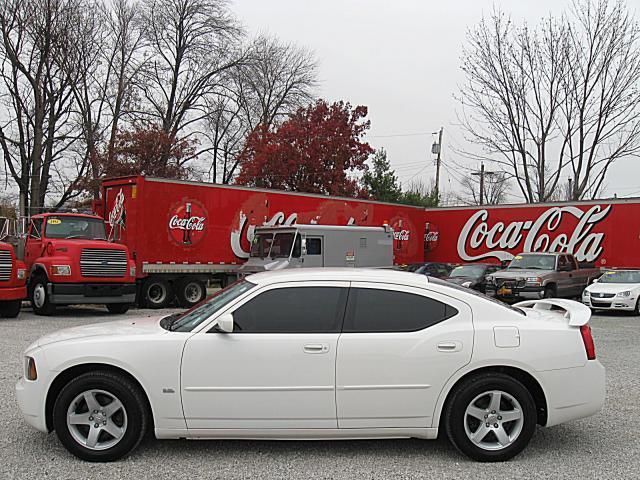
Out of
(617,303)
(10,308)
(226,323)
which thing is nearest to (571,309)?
(226,323)

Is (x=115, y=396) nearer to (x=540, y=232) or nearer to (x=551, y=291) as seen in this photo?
(x=551, y=291)

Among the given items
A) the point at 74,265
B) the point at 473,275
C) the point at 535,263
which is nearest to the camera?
the point at 74,265

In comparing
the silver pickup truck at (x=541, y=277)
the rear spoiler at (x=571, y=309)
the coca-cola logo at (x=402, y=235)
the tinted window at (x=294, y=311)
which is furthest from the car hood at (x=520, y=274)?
the tinted window at (x=294, y=311)

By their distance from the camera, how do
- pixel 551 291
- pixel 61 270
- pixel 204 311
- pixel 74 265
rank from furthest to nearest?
pixel 551 291 < pixel 74 265 < pixel 61 270 < pixel 204 311

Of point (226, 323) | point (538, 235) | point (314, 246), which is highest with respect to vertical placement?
point (538, 235)

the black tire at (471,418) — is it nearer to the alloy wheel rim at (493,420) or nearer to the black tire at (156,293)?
the alloy wheel rim at (493,420)

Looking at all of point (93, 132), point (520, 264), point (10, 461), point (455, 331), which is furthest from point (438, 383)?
point (93, 132)

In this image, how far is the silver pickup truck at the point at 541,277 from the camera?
20297mm

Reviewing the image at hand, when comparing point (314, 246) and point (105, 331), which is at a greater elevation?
point (314, 246)

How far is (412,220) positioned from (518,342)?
870 inches

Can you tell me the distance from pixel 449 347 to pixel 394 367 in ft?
1.48

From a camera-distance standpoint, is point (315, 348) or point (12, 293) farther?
point (12, 293)

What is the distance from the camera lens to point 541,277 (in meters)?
20.5

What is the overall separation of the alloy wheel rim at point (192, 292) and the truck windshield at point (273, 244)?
1.96 m
